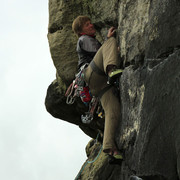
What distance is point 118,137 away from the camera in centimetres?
748

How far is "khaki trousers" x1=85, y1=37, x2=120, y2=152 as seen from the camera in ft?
24.7

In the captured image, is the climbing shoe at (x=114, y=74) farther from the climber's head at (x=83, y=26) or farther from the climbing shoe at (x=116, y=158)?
the climber's head at (x=83, y=26)

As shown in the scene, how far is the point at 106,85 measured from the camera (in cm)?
811

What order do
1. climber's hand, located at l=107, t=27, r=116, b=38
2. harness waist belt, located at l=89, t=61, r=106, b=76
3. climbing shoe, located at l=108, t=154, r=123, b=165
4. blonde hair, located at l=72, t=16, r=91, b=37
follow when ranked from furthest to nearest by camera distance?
blonde hair, located at l=72, t=16, r=91, b=37
climber's hand, located at l=107, t=27, r=116, b=38
harness waist belt, located at l=89, t=61, r=106, b=76
climbing shoe, located at l=108, t=154, r=123, b=165

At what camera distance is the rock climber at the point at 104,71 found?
24.5 ft

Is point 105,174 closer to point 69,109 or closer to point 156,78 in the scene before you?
point 69,109

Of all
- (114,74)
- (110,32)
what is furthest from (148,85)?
(110,32)

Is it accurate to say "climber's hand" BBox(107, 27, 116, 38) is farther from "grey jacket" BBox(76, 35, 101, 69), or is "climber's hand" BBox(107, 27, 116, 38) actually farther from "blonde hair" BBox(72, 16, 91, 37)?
"blonde hair" BBox(72, 16, 91, 37)

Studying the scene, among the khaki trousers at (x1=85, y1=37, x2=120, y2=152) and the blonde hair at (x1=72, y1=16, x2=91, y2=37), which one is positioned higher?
the blonde hair at (x1=72, y1=16, x2=91, y2=37)

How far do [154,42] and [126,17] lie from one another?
62.2 inches

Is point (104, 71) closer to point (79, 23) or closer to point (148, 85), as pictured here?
point (79, 23)

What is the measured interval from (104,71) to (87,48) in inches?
37.4

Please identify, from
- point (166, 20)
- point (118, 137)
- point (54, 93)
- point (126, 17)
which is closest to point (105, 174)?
point (118, 137)

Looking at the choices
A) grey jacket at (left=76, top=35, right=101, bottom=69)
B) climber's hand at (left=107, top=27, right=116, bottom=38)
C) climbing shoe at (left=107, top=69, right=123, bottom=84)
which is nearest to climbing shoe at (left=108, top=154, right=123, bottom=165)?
climbing shoe at (left=107, top=69, right=123, bottom=84)
